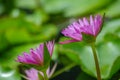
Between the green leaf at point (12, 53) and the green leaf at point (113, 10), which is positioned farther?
the green leaf at point (113, 10)

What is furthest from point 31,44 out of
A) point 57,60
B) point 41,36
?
point 57,60

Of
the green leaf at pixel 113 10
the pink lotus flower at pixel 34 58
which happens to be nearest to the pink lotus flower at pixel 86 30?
the pink lotus flower at pixel 34 58

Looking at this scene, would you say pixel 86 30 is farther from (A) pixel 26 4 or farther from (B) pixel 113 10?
(A) pixel 26 4

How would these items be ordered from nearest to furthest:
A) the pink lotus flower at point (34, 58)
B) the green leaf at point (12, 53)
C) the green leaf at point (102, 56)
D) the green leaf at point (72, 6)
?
1. the pink lotus flower at point (34, 58)
2. the green leaf at point (102, 56)
3. the green leaf at point (12, 53)
4. the green leaf at point (72, 6)

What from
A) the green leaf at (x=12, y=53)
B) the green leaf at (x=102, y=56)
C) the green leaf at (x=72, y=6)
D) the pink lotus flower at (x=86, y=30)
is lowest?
the green leaf at (x=72, y=6)

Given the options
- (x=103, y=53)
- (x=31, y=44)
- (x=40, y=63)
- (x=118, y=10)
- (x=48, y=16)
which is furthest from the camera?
(x=48, y=16)

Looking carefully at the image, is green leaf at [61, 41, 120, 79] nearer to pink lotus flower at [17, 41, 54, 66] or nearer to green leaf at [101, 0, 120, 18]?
pink lotus flower at [17, 41, 54, 66]

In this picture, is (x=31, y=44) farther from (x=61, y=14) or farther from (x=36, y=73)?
(x=36, y=73)

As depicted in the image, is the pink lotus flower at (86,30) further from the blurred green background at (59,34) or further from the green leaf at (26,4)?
the green leaf at (26,4)
